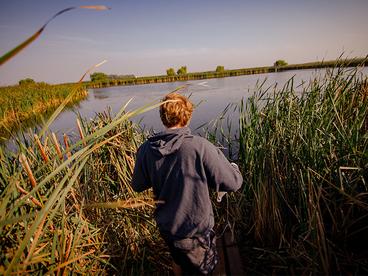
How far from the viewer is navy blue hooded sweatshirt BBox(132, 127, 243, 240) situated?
1.49 meters

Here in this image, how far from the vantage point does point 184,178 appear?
152cm

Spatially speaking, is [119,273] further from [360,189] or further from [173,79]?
[173,79]

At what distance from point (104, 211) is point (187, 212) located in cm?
130

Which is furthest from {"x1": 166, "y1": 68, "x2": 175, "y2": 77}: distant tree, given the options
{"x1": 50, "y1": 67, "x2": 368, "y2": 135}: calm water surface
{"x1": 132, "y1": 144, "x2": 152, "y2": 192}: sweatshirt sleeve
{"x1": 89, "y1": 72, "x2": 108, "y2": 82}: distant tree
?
{"x1": 132, "y1": 144, "x2": 152, "y2": 192}: sweatshirt sleeve

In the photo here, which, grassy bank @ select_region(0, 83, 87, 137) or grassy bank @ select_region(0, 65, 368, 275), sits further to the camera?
grassy bank @ select_region(0, 83, 87, 137)

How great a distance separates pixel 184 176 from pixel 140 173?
1.22ft

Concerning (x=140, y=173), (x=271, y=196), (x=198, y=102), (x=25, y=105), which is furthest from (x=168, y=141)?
(x=25, y=105)

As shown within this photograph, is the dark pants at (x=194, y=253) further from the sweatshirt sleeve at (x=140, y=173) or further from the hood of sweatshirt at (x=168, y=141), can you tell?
the hood of sweatshirt at (x=168, y=141)

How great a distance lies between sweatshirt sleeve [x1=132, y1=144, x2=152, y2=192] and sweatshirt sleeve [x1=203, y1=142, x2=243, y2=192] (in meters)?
0.47

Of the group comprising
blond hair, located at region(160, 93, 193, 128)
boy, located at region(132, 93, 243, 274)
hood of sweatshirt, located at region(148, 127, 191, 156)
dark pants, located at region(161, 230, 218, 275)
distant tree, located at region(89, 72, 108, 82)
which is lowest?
dark pants, located at region(161, 230, 218, 275)

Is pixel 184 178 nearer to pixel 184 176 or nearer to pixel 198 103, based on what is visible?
pixel 184 176

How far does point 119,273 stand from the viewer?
2205 mm

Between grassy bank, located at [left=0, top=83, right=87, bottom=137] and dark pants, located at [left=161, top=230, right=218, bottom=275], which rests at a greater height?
grassy bank, located at [left=0, top=83, right=87, bottom=137]

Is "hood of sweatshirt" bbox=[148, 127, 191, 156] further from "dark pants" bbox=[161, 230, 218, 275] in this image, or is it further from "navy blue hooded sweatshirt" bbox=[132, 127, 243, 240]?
"dark pants" bbox=[161, 230, 218, 275]
